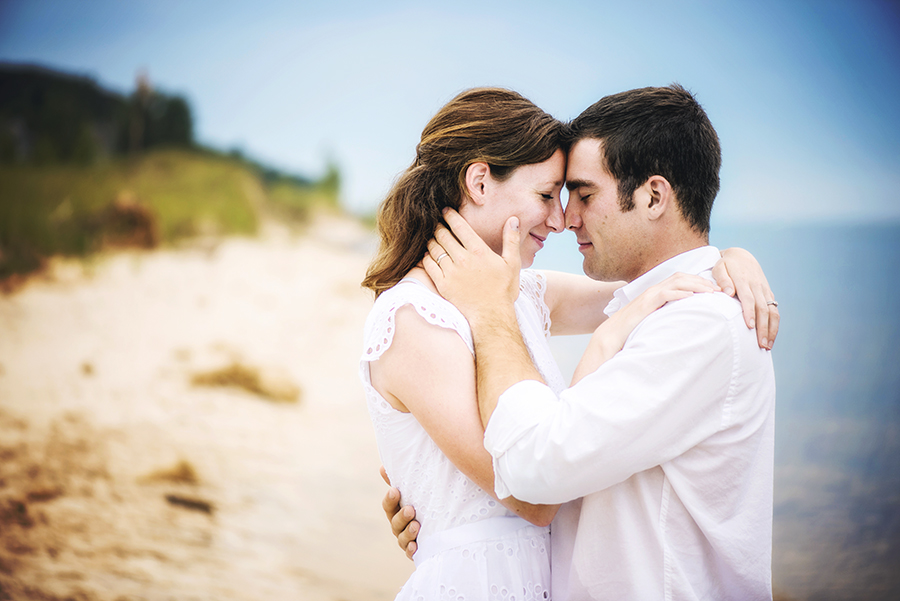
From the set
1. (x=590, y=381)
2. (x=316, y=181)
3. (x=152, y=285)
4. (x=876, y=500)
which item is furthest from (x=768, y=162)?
(x=590, y=381)

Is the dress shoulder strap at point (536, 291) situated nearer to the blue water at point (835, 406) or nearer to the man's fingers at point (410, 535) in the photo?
the man's fingers at point (410, 535)

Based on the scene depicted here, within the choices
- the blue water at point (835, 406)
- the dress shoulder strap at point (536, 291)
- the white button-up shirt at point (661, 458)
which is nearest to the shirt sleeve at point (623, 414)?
the white button-up shirt at point (661, 458)

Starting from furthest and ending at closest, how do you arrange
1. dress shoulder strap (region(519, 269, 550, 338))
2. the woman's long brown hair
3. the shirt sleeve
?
dress shoulder strap (region(519, 269, 550, 338))
the woman's long brown hair
the shirt sleeve

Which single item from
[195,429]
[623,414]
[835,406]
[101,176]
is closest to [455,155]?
[623,414]

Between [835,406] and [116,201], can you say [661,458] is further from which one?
[835,406]

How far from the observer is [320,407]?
8.56m

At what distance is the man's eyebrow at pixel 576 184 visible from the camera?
179cm

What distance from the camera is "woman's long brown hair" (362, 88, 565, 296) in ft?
5.76

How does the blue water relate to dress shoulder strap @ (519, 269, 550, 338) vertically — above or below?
below

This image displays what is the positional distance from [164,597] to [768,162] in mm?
15768

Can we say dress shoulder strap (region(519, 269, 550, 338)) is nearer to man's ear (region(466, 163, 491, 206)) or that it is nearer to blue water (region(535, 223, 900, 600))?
man's ear (region(466, 163, 491, 206))

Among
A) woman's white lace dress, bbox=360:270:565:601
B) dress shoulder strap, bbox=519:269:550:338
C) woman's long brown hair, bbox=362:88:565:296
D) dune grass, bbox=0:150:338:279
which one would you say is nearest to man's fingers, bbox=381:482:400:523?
woman's white lace dress, bbox=360:270:565:601

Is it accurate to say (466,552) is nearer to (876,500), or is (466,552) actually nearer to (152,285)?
(152,285)

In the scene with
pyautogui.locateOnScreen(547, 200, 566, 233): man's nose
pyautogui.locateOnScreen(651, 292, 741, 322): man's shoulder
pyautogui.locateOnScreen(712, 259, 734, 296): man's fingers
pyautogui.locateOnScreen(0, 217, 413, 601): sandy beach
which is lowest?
pyautogui.locateOnScreen(0, 217, 413, 601): sandy beach
